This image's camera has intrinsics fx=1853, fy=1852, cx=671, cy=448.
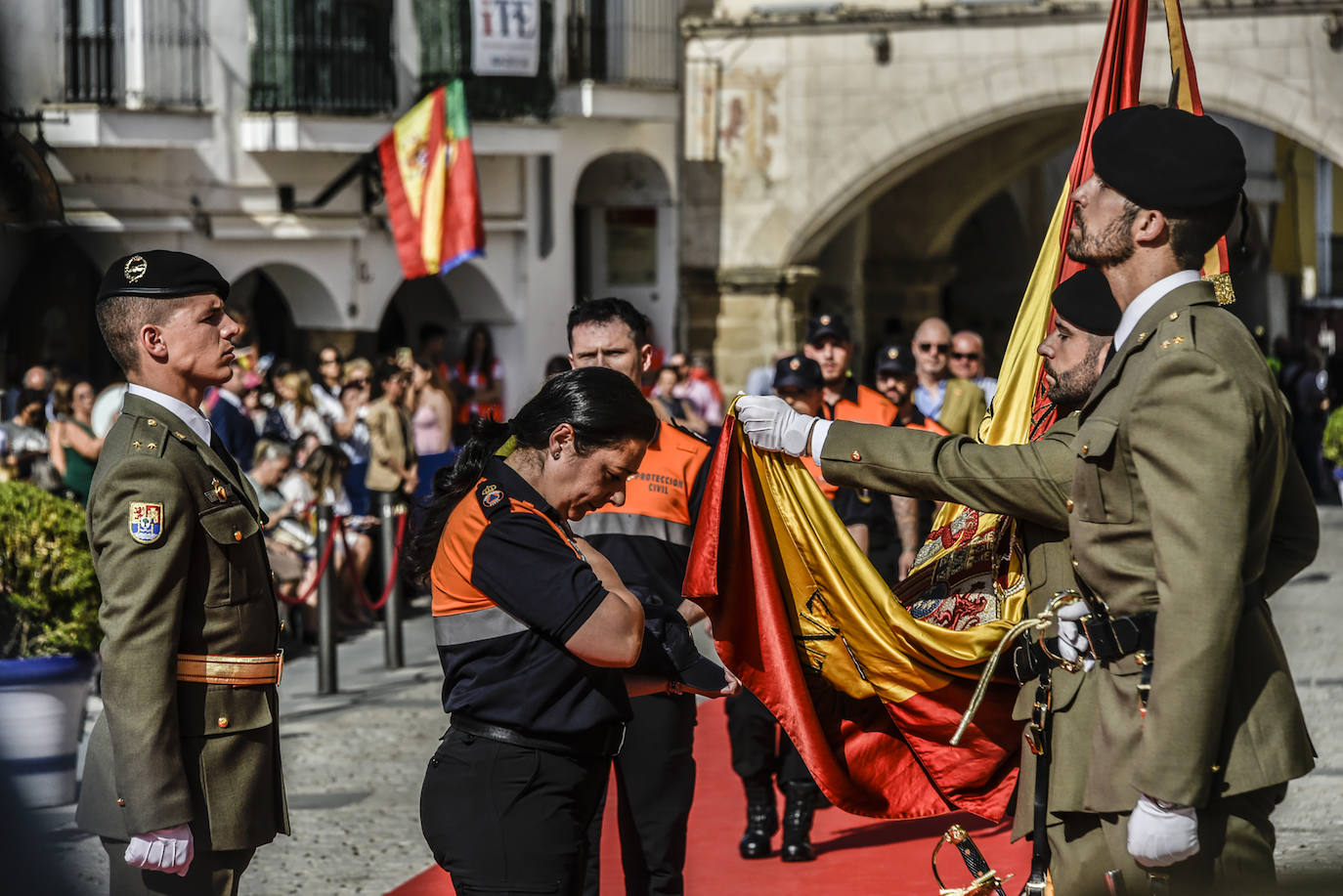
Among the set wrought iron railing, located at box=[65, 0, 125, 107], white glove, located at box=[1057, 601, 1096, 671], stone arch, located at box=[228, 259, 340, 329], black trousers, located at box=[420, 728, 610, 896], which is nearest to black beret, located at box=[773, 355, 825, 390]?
black trousers, located at box=[420, 728, 610, 896]

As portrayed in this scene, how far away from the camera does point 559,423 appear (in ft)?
13.1

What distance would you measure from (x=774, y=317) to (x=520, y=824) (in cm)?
1919

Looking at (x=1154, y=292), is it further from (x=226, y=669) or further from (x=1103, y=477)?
(x=226, y=669)

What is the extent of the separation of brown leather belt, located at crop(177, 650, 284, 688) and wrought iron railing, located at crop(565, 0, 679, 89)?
18.6 m

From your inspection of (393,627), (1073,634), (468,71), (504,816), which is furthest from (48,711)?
(468,71)

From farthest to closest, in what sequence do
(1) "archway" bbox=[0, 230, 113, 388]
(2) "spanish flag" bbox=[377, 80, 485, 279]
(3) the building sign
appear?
(3) the building sign < (2) "spanish flag" bbox=[377, 80, 485, 279] < (1) "archway" bbox=[0, 230, 113, 388]

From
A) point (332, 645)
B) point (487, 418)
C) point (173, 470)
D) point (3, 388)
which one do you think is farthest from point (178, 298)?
point (3, 388)

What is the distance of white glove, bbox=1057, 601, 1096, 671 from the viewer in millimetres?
3662

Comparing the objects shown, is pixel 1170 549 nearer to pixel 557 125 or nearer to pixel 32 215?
pixel 32 215

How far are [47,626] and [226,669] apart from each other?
3.74 meters

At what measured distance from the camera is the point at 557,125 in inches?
851

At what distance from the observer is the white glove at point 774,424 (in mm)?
4117

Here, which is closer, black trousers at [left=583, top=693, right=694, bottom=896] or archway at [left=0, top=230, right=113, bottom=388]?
black trousers at [left=583, top=693, right=694, bottom=896]

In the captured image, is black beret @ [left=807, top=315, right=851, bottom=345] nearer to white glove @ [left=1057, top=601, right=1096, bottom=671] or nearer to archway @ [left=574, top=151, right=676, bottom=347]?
white glove @ [left=1057, top=601, right=1096, bottom=671]
